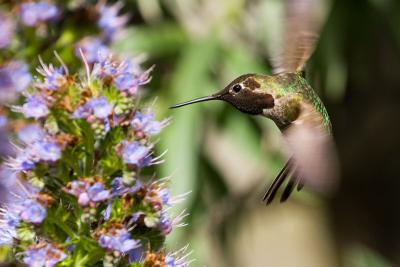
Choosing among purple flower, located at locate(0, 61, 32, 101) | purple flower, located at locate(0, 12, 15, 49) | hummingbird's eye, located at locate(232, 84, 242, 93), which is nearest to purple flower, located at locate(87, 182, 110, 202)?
hummingbird's eye, located at locate(232, 84, 242, 93)

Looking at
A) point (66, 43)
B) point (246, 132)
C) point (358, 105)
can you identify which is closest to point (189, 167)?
point (246, 132)

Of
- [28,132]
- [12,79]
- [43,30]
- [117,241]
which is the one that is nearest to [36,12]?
[43,30]

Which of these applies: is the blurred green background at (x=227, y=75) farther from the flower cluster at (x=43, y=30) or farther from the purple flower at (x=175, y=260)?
the purple flower at (x=175, y=260)

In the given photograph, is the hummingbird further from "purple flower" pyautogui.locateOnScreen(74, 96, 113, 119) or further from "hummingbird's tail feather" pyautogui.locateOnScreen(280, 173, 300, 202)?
"purple flower" pyautogui.locateOnScreen(74, 96, 113, 119)

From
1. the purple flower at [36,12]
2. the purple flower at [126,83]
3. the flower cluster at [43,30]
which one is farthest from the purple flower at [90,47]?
the purple flower at [126,83]

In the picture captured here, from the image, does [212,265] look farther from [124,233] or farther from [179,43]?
[124,233]

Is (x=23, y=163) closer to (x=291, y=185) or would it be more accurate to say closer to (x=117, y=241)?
(x=117, y=241)
